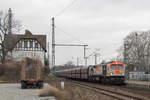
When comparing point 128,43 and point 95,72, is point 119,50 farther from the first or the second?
point 95,72

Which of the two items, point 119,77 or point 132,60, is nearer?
point 119,77

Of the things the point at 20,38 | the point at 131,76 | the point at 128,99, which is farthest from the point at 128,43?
the point at 128,99

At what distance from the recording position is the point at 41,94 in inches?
588

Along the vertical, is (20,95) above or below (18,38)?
below

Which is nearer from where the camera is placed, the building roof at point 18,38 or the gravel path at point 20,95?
the gravel path at point 20,95

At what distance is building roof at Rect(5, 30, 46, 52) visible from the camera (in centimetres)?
4450

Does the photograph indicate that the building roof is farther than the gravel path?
Yes

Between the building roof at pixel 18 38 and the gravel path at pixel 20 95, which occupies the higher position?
the building roof at pixel 18 38

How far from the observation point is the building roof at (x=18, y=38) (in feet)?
146

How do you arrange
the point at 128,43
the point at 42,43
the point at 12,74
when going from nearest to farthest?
1. the point at 12,74
2. the point at 42,43
3. the point at 128,43

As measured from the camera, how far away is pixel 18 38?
52969 millimetres

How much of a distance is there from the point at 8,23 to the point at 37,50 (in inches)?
426

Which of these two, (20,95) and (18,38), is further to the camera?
(18,38)

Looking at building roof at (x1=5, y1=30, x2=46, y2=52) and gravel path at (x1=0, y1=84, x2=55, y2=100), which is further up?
building roof at (x1=5, y1=30, x2=46, y2=52)
